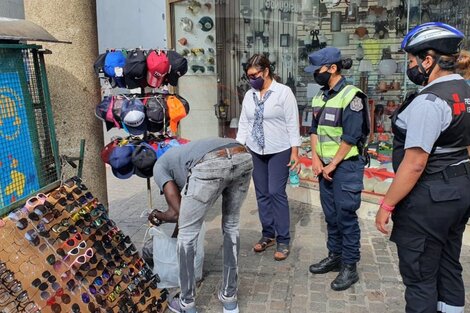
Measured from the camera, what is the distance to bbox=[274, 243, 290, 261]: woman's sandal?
170 inches

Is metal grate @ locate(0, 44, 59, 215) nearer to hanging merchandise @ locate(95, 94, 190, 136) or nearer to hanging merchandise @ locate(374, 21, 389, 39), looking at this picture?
hanging merchandise @ locate(95, 94, 190, 136)

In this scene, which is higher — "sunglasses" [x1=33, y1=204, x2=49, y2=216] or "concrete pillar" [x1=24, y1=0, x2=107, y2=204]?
"concrete pillar" [x1=24, y1=0, x2=107, y2=204]

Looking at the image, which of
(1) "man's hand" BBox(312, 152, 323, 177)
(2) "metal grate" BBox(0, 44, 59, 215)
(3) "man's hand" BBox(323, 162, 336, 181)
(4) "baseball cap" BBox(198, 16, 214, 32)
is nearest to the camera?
(2) "metal grate" BBox(0, 44, 59, 215)

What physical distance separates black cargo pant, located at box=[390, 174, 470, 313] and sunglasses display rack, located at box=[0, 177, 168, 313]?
1.78 m

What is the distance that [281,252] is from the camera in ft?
14.3

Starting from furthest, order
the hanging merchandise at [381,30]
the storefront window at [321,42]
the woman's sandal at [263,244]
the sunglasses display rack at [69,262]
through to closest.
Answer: the hanging merchandise at [381,30] < the storefront window at [321,42] < the woman's sandal at [263,244] < the sunglasses display rack at [69,262]

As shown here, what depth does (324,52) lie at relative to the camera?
3.70 metres

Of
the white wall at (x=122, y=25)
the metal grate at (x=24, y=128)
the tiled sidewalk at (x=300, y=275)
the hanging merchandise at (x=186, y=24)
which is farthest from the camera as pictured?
the white wall at (x=122, y=25)

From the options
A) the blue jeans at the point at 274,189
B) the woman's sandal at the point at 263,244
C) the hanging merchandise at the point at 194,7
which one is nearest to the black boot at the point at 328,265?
the blue jeans at the point at 274,189

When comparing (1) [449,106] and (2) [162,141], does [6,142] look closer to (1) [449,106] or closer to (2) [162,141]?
(2) [162,141]

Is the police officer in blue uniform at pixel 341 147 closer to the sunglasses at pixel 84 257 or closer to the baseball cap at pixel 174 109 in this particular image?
the baseball cap at pixel 174 109

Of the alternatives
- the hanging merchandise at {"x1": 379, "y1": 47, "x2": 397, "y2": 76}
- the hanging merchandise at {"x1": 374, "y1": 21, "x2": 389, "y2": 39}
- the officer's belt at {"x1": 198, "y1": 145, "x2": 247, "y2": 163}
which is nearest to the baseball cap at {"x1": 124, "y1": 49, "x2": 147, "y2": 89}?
the officer's belt at {"x1": 198, "y1": 145, "x2": 247, "y2": 163}

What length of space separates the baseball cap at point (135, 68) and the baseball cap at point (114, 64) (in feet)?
0.16

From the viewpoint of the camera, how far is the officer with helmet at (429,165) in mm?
2414
